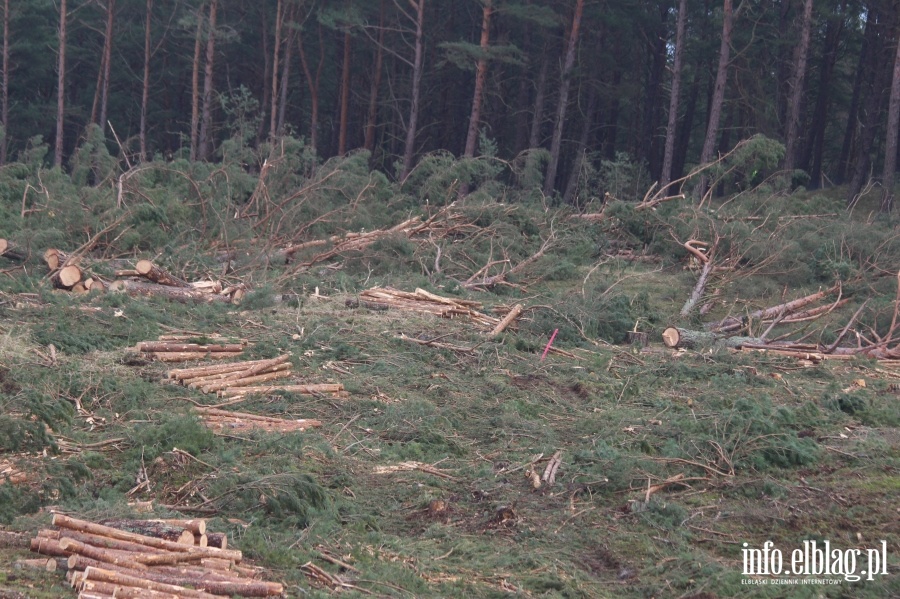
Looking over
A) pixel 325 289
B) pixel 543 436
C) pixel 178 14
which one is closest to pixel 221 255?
pixel 325 289

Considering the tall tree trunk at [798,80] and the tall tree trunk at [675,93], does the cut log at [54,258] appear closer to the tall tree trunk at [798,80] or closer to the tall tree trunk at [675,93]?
the tall tree trunk at [675,93]

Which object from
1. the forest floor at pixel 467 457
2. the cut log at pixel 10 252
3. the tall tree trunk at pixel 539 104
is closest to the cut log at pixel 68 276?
the forest floor at pixel 467 457

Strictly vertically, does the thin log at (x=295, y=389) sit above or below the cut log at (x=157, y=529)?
below

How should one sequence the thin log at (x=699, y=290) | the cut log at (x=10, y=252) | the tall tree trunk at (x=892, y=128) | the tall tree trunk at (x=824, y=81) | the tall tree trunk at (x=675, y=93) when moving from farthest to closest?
1. the tall tree trunk at (x=824, y=81)
2. the tall tree trunk at (x=675, y=93)
3. the tall tree trunk at (x=892, y=128)
4. the thin log at (x=699, y=290)
5. the cut log at (x=10, y=252)

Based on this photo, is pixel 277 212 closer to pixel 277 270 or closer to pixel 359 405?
pixel 277 270

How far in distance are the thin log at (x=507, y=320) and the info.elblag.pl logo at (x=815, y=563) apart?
5212 mm

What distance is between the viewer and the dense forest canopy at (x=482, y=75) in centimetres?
2498

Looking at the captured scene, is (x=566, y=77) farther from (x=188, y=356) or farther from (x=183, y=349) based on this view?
(x=188, y=356)

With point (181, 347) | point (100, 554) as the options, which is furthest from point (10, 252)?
point (100, 554)

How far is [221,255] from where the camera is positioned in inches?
554

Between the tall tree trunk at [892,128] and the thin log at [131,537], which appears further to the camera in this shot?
the tall tree trunk at [892,128]

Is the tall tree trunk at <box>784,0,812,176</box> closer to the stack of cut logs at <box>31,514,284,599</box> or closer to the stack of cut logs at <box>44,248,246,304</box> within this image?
the stack of cut logs at <box>44,248,246,304</box>

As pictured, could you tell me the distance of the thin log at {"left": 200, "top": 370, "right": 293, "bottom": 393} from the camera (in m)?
7.66

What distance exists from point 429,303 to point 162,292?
3141 millimetres
